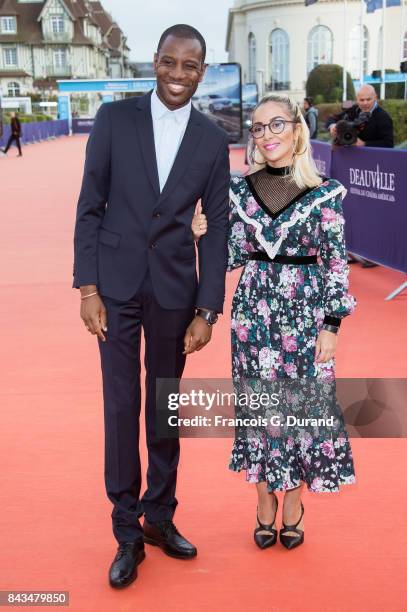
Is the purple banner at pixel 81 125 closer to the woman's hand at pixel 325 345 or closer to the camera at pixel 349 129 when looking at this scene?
the camera at pixel 349 129

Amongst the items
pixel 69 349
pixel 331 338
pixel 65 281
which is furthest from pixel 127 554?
pixel 65 281

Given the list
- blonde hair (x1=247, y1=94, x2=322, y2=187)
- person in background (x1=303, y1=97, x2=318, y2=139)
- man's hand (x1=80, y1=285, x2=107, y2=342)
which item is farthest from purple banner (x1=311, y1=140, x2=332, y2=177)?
person in background (x1=303, y1=97, x2=318, y2=139)

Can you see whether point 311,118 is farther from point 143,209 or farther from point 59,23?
point 59,23

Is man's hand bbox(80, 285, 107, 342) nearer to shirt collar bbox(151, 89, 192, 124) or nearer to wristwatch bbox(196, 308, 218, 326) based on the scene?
wristwatch bbox(196, 308, 218, 326)

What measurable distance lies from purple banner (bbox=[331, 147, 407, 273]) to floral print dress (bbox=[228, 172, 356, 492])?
503 centimetres

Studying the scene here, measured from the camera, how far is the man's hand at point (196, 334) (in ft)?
11.0

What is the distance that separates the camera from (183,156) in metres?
3.26

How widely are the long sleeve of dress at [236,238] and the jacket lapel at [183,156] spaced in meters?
0.37

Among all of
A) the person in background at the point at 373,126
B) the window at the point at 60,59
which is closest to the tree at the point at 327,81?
the person in background at the point at 373,126

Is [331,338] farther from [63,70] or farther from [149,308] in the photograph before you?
[63,70]

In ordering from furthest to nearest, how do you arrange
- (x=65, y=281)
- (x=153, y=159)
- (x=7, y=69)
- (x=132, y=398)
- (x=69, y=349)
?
1. (x=7, y=69)
2. (x=65, y=281)
3. (x=69, y=349)
4. (x=132, y=398)
5. (x=153, y=159)

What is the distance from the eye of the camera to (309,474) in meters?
3.58

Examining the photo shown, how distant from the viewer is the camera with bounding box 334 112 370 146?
9.69 m

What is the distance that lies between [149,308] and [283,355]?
605 mm
